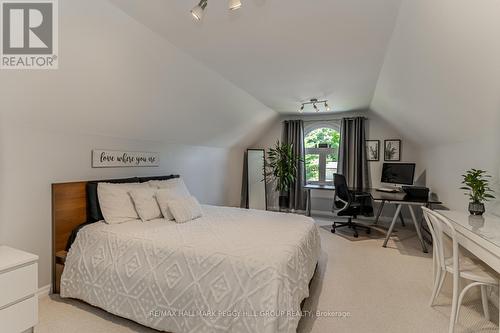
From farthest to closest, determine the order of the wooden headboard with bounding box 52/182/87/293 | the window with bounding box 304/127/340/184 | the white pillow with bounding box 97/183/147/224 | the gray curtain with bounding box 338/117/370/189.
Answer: the window with bounding box 304/127/340/184, the gray curtain with bounding box 338/117/370/189, the white pillow with bounding box 97/183/147/224, the wooden headboard with bounding box 52/182/87/293

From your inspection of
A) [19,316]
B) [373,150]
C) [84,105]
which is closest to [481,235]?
[19,316]

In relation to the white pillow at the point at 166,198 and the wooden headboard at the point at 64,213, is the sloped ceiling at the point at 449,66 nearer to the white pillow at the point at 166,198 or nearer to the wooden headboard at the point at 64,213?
the white pillow at the point at 166,198

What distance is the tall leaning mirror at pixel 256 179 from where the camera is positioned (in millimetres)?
5867

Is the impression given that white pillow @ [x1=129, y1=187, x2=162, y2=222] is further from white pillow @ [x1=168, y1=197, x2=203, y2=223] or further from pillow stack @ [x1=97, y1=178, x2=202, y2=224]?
white pillow @ [x1=168, y1=197, x2=203, y2=223]

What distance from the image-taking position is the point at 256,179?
234 inches

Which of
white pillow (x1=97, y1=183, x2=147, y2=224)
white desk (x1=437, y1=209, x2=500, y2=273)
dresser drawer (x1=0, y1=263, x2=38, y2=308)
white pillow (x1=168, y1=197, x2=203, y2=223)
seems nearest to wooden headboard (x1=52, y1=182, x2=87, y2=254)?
white pillow (x1=97, y1=183, x2=147, y2=224)

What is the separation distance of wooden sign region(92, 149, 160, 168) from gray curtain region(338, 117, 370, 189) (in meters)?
3.80

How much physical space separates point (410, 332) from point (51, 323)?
8.95 feet

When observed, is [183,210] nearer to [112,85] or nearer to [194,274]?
[194,274]

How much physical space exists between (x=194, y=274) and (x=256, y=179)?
14.0 ft

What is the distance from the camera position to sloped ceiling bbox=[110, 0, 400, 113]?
1.86m

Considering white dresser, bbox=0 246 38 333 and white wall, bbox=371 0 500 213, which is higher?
white wall, bbox=371 0 500 213

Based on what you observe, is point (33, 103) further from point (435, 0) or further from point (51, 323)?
point (435, 0)

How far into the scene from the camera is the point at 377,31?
2.13 m
